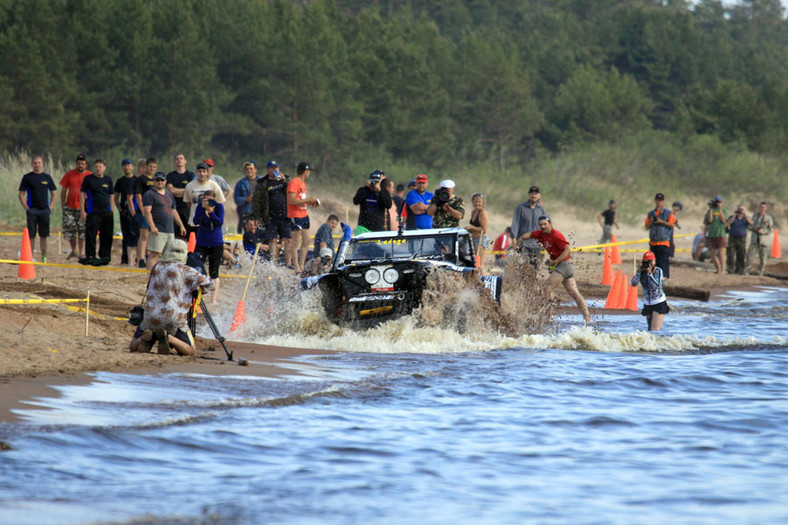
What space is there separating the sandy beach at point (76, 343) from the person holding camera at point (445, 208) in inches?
149

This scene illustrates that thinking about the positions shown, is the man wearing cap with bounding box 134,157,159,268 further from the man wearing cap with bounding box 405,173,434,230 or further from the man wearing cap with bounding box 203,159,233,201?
the man wearing cap with bounding box 405,173,434,230

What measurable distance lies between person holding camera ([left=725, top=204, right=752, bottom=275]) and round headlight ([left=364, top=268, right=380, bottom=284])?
49.4 ft

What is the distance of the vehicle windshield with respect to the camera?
535 inches

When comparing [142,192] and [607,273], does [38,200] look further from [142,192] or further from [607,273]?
[607,273]

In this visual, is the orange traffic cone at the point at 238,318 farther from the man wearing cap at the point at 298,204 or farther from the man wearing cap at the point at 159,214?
the man wearing cap at the point at 298,204

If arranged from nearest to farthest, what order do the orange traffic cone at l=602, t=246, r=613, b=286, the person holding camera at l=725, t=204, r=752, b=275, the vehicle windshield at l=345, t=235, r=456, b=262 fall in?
the vehicle windshield at l=345, t=235, r=456, b=262
the orange traffic cone at l=602, t=246, r=613, b=286
the person holding camera at l=725, t=204, r=752, b=275

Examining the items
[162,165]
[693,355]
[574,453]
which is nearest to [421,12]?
[162,165]

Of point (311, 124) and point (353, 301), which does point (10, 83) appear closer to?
point (311, 124)

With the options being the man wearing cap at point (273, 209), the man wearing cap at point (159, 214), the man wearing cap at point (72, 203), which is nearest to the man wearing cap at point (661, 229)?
the man wearing cap at point (273, 209)

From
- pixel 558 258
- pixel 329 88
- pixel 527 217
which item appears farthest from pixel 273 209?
pixel 329 88

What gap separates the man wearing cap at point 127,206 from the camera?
56.6ft

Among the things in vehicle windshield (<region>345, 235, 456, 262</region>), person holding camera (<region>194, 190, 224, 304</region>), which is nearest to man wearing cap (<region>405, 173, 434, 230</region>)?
vehicle windshield (<region>345, 235, 456, 262</region>)

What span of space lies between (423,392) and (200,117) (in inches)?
1157

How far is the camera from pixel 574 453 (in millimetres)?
7727
